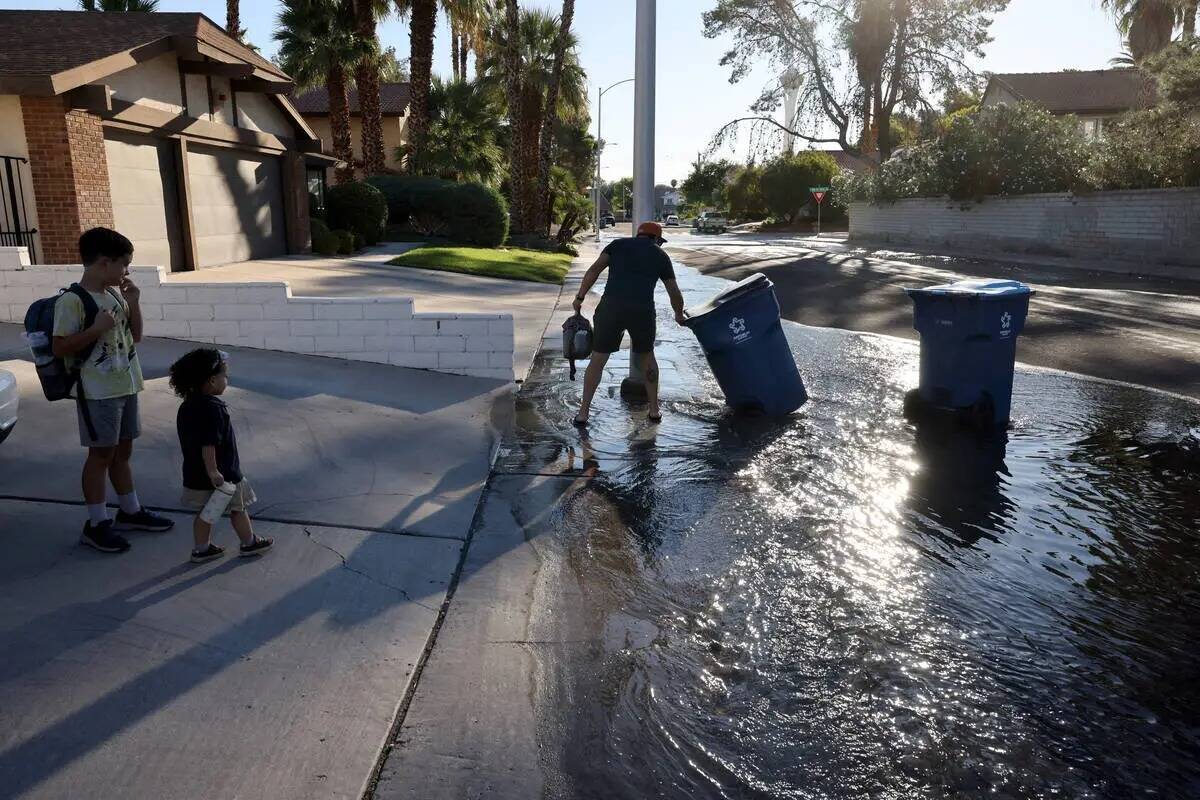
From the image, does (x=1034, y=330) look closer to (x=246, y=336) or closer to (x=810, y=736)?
(x=246, y=336)

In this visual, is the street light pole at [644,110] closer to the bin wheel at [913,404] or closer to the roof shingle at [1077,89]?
the bin wheel at [913,404]

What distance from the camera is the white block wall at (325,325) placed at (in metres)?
8.86

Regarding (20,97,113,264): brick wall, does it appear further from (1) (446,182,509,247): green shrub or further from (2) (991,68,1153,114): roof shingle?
(2) (991,68,1153,114): roof shingle

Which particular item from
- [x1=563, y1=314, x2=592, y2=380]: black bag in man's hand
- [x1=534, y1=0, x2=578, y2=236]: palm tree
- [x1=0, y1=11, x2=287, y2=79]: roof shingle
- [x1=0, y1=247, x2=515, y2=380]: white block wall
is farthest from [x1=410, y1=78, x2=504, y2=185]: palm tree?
[x1=563, y1=314, x2=592, y2=380]: black bag in man's hand

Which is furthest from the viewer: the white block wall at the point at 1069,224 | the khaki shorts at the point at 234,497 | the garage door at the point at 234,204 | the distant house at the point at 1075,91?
the distant house at the point at 1075,91

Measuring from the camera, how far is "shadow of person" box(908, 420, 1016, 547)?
529 centimetres

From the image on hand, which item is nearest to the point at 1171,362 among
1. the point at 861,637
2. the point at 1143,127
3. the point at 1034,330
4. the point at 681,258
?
the point at 1034,330

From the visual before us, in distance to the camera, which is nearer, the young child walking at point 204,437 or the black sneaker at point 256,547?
the young child walking at point 204,437

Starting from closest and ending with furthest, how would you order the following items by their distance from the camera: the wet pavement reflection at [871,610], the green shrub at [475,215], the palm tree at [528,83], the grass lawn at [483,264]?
the wet pavement reflection at [871,610] < the grass lawn at [483,264] < the green shrub at [475,215] < the palm tree at [528,83]

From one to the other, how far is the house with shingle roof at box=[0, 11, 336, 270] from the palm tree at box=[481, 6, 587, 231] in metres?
9.75

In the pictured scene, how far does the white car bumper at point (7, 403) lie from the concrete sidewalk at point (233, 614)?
12.3 inches

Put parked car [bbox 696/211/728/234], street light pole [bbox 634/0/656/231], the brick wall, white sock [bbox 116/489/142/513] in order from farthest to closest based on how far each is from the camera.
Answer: parked car [bbox 696/211/728/234] < the brick wall < street light pole [bbox 634/0/656/231] < white sock [bbox 116/489/142/513]

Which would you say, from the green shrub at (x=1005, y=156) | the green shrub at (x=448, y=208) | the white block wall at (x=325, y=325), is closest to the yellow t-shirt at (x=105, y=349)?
the white block wall at (x=325, y=325)

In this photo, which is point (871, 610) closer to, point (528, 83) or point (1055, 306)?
point (1055, 306)
